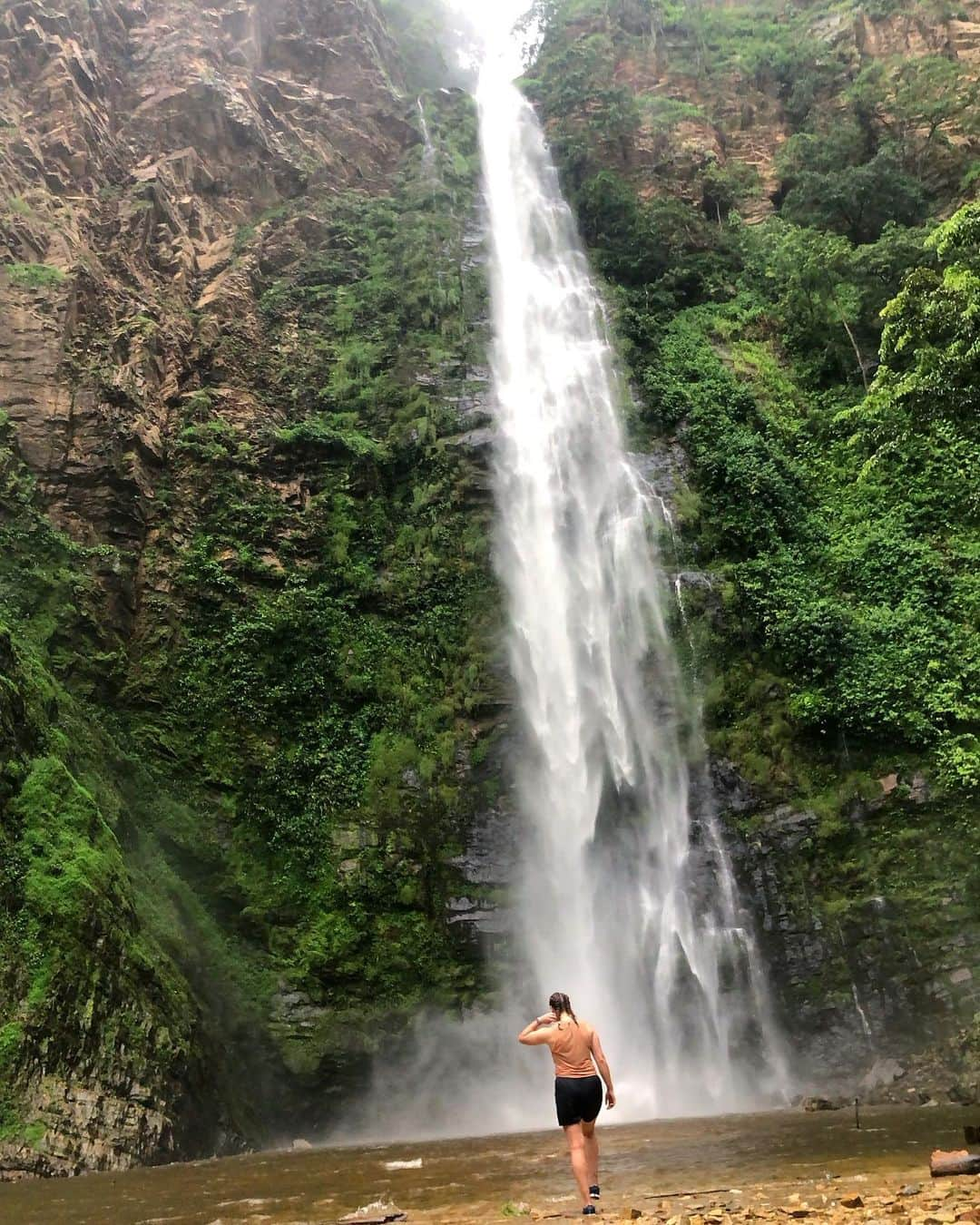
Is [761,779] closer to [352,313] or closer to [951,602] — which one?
[951,602]

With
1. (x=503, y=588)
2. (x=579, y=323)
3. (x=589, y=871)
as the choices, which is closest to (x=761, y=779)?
(x=589, y=871)

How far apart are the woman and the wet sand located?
0.29 metres

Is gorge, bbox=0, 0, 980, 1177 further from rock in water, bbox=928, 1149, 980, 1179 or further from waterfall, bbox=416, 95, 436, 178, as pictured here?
rock in water, bbox=928, 1149, 980, 1179

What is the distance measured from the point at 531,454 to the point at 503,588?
11.8 feet

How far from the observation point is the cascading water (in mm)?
13805

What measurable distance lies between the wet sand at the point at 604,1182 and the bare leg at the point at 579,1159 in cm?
16

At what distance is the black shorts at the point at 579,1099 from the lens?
17.4ft

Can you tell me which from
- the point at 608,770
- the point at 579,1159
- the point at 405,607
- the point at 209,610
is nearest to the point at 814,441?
the point at 608,770

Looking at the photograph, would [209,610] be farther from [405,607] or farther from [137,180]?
[137,180]

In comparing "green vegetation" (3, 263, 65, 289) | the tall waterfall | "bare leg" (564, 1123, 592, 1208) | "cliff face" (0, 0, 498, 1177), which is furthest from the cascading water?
"green vegetation" (3, 263, 65, 289)

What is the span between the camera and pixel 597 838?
51.9 feet

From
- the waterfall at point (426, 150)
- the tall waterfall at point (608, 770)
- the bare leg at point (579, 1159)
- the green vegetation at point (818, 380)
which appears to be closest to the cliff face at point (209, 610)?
the tall waterfall at point (608, 770)

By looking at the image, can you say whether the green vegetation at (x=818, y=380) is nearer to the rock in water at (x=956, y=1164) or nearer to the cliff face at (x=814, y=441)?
the cliff face at (x=814, y=441)

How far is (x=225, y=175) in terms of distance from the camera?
943 inches
